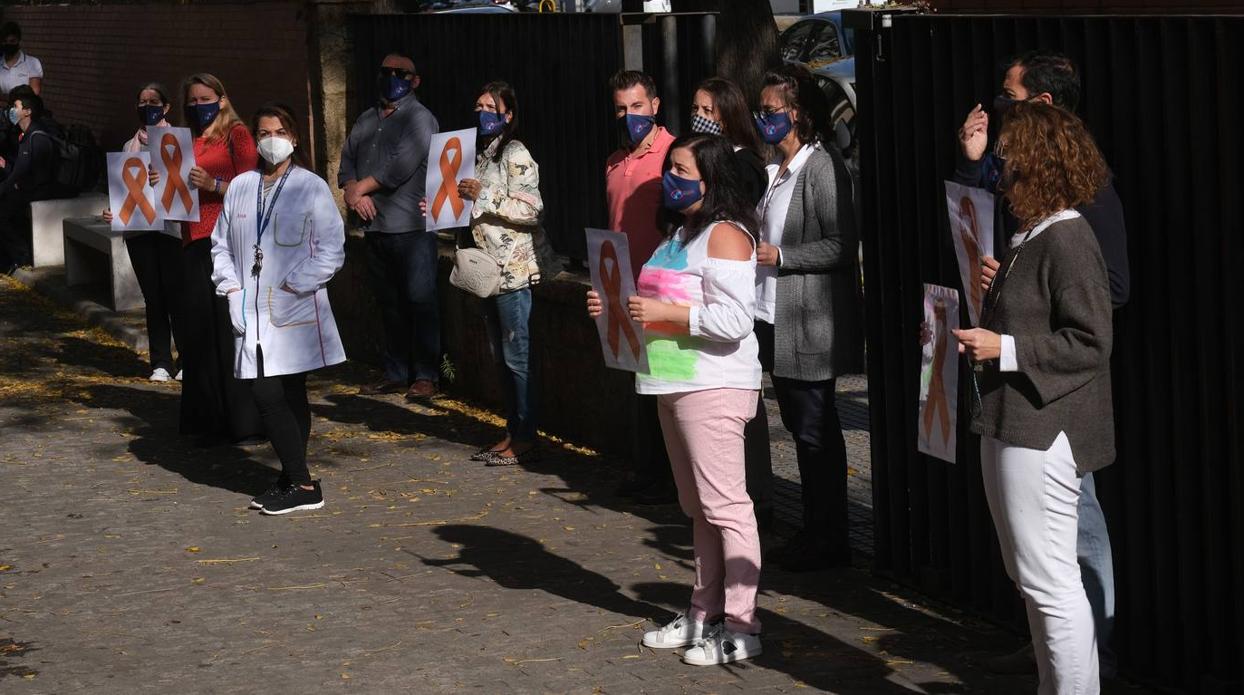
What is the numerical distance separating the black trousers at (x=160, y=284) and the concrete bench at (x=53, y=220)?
517 centimetres

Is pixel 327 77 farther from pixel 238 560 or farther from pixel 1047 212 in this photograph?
pixel 1047 212

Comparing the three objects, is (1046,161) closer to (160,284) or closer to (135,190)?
(135,190)

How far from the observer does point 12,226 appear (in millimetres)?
17844

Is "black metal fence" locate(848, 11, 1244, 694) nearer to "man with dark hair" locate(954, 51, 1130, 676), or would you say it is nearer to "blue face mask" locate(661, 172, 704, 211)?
"man with dark hair" locate(954, 51, 1130, 676)

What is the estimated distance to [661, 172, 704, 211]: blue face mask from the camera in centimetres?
610

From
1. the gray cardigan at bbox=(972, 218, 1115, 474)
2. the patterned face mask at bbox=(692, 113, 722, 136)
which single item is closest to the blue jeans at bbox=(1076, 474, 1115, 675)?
the gray cardigan at bbox=(972, 218, 1115, 474)

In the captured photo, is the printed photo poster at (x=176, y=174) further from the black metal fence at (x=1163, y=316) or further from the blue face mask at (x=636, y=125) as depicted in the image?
the black metal fence at (x=1163, y=316)

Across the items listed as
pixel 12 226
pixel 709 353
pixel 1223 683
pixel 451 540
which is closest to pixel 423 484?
pixel 451 540

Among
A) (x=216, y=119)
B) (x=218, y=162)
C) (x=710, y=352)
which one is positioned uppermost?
(x=216, y=119)

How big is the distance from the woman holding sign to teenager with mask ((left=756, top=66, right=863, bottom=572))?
3.26ft

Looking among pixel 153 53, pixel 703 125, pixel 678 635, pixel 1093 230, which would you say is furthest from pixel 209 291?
pixel 153 53

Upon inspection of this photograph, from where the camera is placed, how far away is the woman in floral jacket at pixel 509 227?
30.1 feet

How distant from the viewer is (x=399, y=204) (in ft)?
37.2

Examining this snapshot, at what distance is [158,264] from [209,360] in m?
1.37
